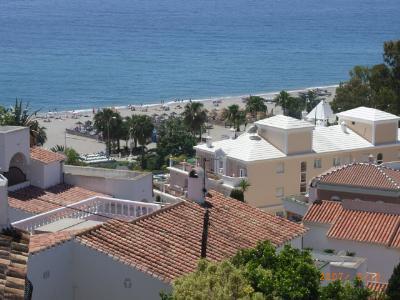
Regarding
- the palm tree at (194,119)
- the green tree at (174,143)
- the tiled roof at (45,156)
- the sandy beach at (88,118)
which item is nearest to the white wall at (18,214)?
the tiled roof at (45,156)

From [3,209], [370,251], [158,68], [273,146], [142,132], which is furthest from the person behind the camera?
[158,68]

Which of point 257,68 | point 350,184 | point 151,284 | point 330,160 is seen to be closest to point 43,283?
point 151,284

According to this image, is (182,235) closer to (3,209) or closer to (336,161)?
(3,209)

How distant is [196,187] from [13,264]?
382 inches

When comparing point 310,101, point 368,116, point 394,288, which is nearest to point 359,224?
point 394,288

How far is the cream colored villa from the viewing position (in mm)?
39562

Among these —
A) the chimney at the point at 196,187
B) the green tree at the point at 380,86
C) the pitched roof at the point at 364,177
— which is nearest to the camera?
the chimney at the point at 196,187

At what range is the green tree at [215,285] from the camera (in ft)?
36.7

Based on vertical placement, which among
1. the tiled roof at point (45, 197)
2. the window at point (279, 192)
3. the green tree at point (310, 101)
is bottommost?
the green tree at point (310, 101)

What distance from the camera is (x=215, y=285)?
11.3 meters

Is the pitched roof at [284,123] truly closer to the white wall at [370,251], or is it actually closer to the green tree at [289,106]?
the white wall at [370,251]

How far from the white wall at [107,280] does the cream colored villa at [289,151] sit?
22.3m

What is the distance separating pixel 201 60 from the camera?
166125 millimetres

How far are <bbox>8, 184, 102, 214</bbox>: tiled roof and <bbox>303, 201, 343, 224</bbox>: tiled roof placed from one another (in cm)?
541
